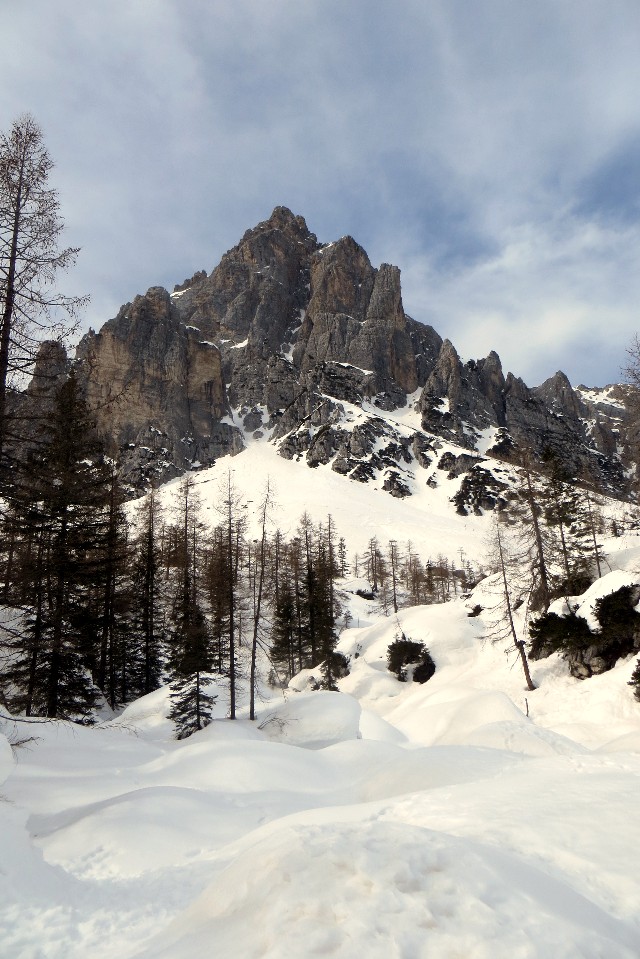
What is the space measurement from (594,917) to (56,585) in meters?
15.2

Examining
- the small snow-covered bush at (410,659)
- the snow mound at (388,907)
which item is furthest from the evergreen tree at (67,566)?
the small snow-covered bush at (410,659)

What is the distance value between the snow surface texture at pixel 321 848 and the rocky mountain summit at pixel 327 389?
106 metres

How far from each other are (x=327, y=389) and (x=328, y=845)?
501 feet

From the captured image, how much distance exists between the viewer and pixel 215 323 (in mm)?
193500

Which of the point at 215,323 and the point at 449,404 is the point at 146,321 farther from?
the point at 449,404

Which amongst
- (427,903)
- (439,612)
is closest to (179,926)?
(427,903)

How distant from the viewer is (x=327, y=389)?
152 m

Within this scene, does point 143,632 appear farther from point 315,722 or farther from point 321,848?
point 321,848

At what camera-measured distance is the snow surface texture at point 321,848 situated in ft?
7.27

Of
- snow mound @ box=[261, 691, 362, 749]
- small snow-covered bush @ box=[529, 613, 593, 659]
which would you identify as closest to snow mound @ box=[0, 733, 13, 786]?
snow mound @ box=[261, 691, 362, 749]

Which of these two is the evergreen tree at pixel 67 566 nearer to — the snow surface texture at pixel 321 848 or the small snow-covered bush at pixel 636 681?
the snow surface texture at pixel 321 848

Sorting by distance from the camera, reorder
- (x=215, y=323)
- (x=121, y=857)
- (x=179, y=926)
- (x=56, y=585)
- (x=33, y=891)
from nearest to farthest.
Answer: (x=179, y=926)
(x=33, y=891)
(x=121, y=857)
(x=56, y=585)
(x=215, y=323)

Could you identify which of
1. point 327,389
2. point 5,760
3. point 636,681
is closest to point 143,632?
point 5,760

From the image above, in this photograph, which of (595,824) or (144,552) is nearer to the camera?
(595,824)
